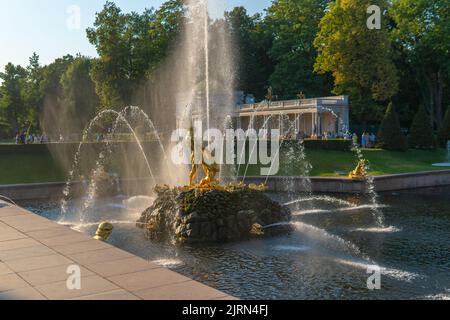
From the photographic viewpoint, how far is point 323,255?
13.1 meters

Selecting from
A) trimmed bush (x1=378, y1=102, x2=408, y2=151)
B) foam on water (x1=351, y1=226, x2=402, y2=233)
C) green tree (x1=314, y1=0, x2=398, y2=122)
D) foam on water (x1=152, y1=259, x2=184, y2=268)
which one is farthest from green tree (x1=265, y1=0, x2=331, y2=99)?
foam on water (x1=152, y1=259, x2=184, y2=268)

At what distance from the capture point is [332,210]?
20703mm

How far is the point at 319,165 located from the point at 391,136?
9958 millimetres

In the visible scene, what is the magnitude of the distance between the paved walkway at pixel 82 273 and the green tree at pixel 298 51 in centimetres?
5814

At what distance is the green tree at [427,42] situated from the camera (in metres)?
54.9

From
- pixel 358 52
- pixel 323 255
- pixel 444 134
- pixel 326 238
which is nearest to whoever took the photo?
pixel 323 255

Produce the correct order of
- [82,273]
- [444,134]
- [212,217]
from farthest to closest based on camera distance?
[444,134] → [212,217] → [82,273]

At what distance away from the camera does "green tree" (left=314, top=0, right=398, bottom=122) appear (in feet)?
166

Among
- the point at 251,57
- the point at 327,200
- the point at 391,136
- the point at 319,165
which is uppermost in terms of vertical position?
the point at 251,57

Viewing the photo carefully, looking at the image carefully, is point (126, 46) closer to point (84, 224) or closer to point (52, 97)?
point (52, 97)

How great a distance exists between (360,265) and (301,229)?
14.6 ft

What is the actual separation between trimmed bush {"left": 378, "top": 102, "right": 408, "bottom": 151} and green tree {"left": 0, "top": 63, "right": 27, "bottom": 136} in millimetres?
64568

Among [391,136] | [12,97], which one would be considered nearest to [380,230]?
[391,136]
